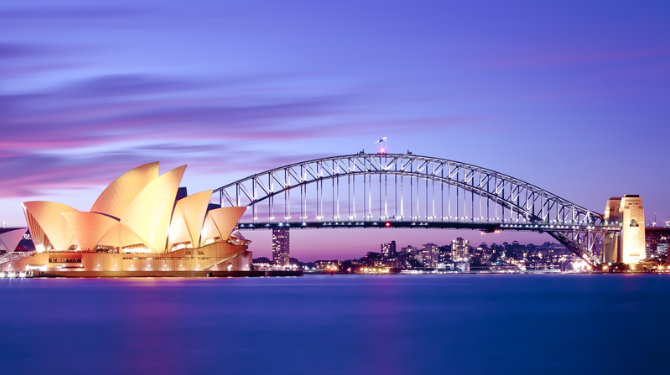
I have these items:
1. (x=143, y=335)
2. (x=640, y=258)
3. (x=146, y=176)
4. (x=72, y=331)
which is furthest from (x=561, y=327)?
(x=640, y=258)

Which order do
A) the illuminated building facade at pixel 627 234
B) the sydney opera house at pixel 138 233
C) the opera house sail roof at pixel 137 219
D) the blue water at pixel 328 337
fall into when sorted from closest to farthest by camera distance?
the blue water at pixel 328 337
the opera house sail roof at pixel 137 219
the sydney opera house at pixel 138 233
the illuminated building facade at pixel 627 234

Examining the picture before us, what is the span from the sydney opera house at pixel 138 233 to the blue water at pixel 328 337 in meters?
30.9

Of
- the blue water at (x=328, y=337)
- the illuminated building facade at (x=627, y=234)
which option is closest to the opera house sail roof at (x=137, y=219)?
the blue water at (x=328, y=337)

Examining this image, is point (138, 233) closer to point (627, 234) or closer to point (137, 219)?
point (137, 219)

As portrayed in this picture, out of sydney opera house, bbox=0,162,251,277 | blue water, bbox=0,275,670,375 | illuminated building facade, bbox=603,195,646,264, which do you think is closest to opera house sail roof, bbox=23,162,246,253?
sydney opera house, bbox=0,162,251,277

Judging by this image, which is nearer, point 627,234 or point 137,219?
point 137,219

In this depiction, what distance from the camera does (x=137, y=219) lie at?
85438 millimetres

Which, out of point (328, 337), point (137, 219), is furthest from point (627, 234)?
point (328, 337)

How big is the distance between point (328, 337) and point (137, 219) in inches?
2203

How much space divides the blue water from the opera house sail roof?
30.3m

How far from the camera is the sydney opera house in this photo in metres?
83.4

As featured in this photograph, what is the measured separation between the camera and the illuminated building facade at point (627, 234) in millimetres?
110250

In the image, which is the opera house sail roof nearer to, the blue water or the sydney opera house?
the sydney opera house

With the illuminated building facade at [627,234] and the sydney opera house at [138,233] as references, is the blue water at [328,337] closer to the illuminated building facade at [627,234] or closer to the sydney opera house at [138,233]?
the sydney opera house at [138,233]
